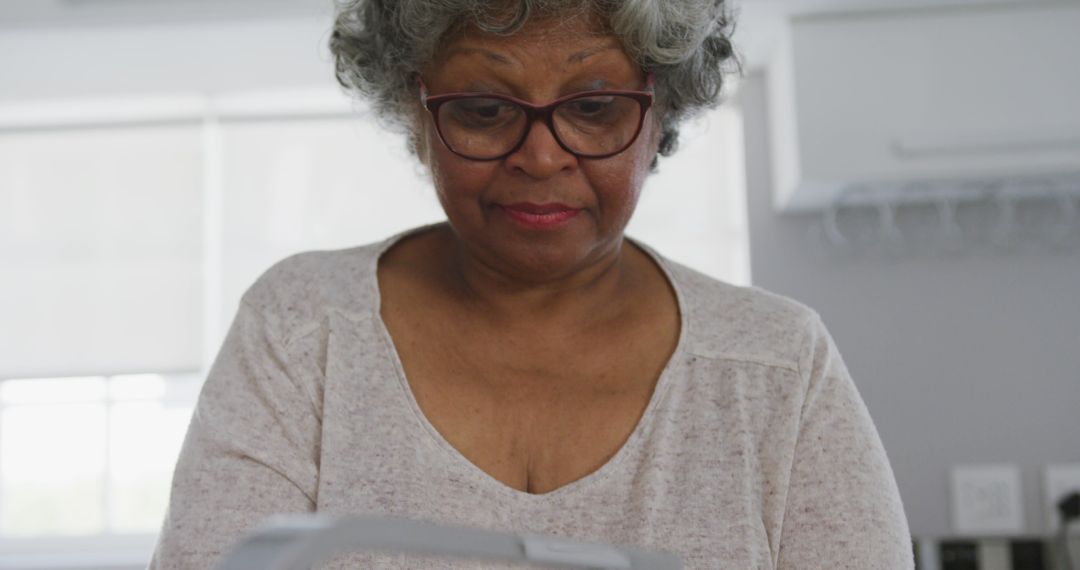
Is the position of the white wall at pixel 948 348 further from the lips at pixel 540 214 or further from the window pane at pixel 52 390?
the lips at pixel 540 214

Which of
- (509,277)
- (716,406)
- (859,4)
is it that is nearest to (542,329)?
(509,277)

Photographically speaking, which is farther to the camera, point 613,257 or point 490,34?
point 613,257

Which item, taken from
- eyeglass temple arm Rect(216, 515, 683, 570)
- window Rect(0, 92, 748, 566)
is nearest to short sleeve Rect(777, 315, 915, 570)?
eyeglass temple arm Rect(216, 515, 683, 570)

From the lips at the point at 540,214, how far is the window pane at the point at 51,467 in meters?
2.41

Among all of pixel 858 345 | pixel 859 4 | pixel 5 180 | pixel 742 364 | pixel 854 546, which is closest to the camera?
pixel 854 546

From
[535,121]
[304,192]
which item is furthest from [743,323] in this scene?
[304,192]

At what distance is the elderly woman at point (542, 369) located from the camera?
997 millimetres

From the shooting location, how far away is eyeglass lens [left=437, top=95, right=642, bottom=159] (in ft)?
3.25

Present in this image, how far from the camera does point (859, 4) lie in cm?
235

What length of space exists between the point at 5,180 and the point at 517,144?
2593mm

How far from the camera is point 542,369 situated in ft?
3.68

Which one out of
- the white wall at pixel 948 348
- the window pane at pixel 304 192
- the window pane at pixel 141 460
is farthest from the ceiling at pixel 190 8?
the window pane at pixel 141 460

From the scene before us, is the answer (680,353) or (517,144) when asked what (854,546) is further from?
(517,144)

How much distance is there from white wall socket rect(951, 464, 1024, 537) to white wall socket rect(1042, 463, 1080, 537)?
0.05m
